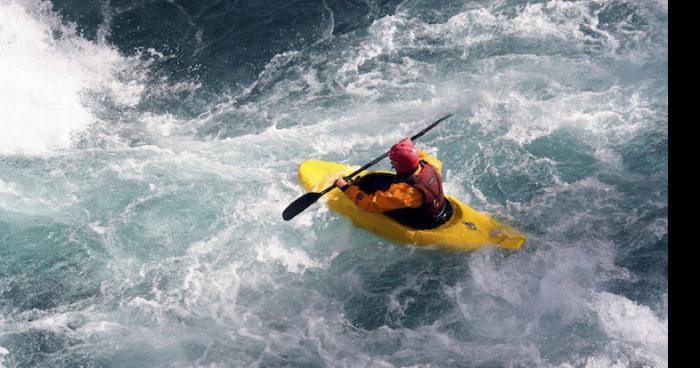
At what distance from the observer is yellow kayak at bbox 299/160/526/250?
6383 mm

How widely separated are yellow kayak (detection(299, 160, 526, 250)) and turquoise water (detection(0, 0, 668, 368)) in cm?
16

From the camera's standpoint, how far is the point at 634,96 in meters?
8.35

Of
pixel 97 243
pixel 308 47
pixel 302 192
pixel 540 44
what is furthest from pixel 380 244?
pixel 540 44

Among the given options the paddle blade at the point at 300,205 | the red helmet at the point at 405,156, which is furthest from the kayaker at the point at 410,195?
the paddle blade at the point at 300,205

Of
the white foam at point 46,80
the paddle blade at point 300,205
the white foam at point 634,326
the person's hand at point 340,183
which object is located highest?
the white foam at point 46,80

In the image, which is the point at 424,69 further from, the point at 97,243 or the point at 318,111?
the point at 97,243

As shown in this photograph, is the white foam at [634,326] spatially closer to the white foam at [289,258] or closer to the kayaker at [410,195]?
the kayaker at [410,195]

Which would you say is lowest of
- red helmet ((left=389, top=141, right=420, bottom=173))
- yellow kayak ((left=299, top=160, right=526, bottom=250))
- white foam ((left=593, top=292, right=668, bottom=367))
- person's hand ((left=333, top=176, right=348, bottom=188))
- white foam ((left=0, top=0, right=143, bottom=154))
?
white foam ((left=593, top=292, right=668, bottom=367))

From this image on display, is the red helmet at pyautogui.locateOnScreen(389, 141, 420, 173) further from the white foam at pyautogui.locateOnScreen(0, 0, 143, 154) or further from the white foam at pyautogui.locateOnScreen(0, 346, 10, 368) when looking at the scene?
the white foam at pyautogui.locateOnScreen(0, 0, 143, 154)

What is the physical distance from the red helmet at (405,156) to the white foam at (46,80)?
4553 millimetres

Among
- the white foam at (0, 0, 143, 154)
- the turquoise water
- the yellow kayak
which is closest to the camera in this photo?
the turquoise water

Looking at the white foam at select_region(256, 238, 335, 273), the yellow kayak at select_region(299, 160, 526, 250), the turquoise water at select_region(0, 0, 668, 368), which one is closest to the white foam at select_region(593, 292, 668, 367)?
the turquoise water at select_region(0, 0, 668, 368)

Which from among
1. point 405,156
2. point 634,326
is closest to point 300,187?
point 405,156

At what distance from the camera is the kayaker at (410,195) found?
6.02 metres
